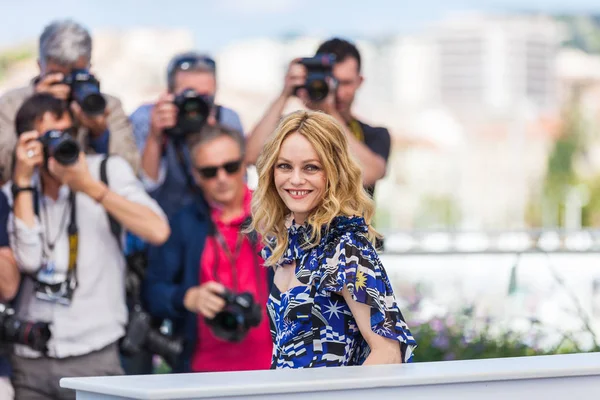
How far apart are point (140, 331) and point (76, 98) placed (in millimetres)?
1060

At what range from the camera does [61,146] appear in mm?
5270

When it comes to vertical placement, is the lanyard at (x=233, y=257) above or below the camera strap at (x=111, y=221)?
below

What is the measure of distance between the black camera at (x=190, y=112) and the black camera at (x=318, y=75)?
44 cm

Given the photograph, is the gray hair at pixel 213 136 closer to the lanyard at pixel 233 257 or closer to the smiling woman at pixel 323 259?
the lanyard at pixel 233 257

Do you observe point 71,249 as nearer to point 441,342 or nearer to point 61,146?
point 61,146

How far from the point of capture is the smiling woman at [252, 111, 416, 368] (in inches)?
108

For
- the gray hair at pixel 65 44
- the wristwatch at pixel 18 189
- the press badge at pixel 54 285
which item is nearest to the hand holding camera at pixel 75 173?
the wristwatch at pixel 18 189

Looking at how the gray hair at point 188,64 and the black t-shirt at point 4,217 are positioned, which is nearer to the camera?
the black t-shirt at point 4,217

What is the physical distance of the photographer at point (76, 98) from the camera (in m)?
5.56

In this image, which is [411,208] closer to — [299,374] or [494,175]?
[494,175]

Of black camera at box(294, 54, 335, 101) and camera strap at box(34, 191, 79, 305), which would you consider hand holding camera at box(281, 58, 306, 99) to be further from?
camera strap at box(34, 191, 79, 305)

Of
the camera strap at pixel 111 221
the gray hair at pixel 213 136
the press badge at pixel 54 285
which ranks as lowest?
the press badge at pixel 54 285

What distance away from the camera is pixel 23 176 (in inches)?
211

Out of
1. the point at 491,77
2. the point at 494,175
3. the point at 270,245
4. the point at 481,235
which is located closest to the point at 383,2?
the point at 481,235
